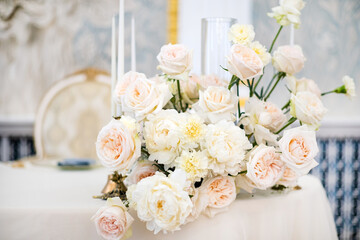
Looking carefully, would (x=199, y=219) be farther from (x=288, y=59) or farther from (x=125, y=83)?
(x=288, y=59)

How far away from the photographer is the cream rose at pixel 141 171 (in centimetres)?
98

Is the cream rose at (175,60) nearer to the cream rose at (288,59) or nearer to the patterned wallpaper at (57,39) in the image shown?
the cream rose at (288,59)

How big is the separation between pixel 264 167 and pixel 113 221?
1.12 ft

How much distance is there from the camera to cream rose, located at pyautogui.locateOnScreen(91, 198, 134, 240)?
88 centimetres

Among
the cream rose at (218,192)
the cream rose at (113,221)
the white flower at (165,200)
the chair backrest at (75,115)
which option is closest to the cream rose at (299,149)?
the cream rose at (218,192)

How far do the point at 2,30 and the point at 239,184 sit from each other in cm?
272

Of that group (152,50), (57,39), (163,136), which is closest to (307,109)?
(163,136)

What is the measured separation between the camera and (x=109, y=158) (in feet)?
2.91

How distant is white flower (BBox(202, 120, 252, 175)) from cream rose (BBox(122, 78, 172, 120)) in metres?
0.13

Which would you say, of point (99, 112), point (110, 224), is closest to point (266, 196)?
point (110, 224)

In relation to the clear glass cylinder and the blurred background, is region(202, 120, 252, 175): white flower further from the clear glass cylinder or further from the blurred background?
the blurred background

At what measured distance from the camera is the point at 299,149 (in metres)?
0.92

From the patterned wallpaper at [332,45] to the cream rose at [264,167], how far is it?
2258 mm

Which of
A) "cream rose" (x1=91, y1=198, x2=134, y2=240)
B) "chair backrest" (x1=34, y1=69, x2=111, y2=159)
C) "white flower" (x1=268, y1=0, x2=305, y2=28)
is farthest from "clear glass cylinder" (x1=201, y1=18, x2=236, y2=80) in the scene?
"chair backrest" (x1=34, y1=69, x2=111, y2=159)
